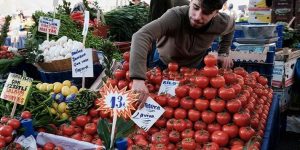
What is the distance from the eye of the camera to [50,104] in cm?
239

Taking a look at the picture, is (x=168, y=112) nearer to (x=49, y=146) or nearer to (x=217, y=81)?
(x=217, y=81)

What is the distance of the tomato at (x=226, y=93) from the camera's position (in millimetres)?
1979

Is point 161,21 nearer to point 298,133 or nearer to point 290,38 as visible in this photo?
point 298,133

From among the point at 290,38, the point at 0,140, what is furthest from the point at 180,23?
the point at 290,38

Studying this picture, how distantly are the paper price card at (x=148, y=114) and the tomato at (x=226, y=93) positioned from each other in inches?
13.9

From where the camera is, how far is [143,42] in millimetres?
2201

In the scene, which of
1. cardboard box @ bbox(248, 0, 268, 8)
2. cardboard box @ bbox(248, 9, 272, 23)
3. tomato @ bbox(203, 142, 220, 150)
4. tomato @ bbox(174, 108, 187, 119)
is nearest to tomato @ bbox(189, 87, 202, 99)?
tomato @ bbox(174, 108, 187, 119)

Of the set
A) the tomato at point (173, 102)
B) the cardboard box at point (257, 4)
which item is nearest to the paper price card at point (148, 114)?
the tomato at point (173, 102)

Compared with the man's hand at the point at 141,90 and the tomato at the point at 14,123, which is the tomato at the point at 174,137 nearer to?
the man's hand at the point at 141,90

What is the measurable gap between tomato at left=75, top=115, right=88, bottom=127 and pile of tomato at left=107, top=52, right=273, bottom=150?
0.32 metres

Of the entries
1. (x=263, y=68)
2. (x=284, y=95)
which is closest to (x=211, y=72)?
(x=263, y=68)

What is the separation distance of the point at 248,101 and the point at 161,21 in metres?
0.82

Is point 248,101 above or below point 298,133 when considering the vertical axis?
above

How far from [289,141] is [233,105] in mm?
2939
